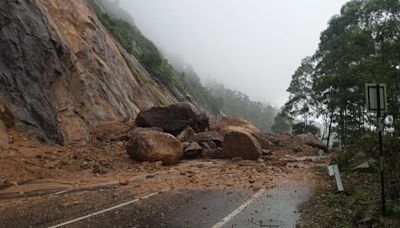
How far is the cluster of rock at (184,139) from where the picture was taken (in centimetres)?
1691

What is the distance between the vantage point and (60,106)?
20.3 meters

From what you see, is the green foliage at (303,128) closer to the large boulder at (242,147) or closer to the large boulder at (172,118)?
the large boulder at (172,118)

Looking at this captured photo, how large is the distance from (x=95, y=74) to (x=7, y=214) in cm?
1791

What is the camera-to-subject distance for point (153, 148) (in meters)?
16.7

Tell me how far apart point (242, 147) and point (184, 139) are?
3.76 m

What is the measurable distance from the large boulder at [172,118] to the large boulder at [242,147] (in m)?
4.13

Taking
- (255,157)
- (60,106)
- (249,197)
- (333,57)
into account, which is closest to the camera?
(249,197)

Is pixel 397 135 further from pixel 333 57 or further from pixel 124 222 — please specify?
pixel 333 57

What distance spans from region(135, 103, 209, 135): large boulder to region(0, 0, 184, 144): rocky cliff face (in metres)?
2.95

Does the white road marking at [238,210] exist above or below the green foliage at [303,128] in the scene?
below

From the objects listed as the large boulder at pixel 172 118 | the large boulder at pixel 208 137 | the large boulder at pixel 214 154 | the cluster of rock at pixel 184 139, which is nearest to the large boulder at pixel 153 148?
the cluster of rock at pixel 184 139

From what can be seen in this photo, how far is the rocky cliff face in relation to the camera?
17219 mm

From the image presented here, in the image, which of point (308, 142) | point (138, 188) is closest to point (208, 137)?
point (308, 142)

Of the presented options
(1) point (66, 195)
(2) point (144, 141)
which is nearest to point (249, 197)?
(1) point (66, 195)
